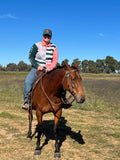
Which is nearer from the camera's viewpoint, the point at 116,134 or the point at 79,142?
the point at 79,142

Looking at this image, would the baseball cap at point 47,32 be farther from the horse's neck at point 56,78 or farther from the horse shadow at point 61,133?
the horse shadow at point 61,133

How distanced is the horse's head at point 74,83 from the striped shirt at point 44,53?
4.03 ft

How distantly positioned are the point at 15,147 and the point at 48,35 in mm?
3833

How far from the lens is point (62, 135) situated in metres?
6.83

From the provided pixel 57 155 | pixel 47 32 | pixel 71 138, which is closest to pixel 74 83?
pixel 47 32

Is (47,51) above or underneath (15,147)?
above

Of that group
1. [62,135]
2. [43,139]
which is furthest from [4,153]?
[62,135]

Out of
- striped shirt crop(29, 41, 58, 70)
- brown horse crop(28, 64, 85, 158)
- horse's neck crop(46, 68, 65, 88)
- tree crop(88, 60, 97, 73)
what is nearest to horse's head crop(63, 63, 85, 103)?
brown horse crop(28, 64, 85, 158)

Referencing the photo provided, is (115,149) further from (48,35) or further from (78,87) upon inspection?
(48,35)

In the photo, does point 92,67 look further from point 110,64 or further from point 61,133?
point 61,133

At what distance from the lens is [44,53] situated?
5383 millimetres

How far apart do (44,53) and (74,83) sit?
71.3 inches

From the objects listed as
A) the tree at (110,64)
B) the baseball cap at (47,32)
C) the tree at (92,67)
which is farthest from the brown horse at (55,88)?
the tree at (110,64)

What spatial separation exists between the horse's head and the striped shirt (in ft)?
Answer: 4.03
